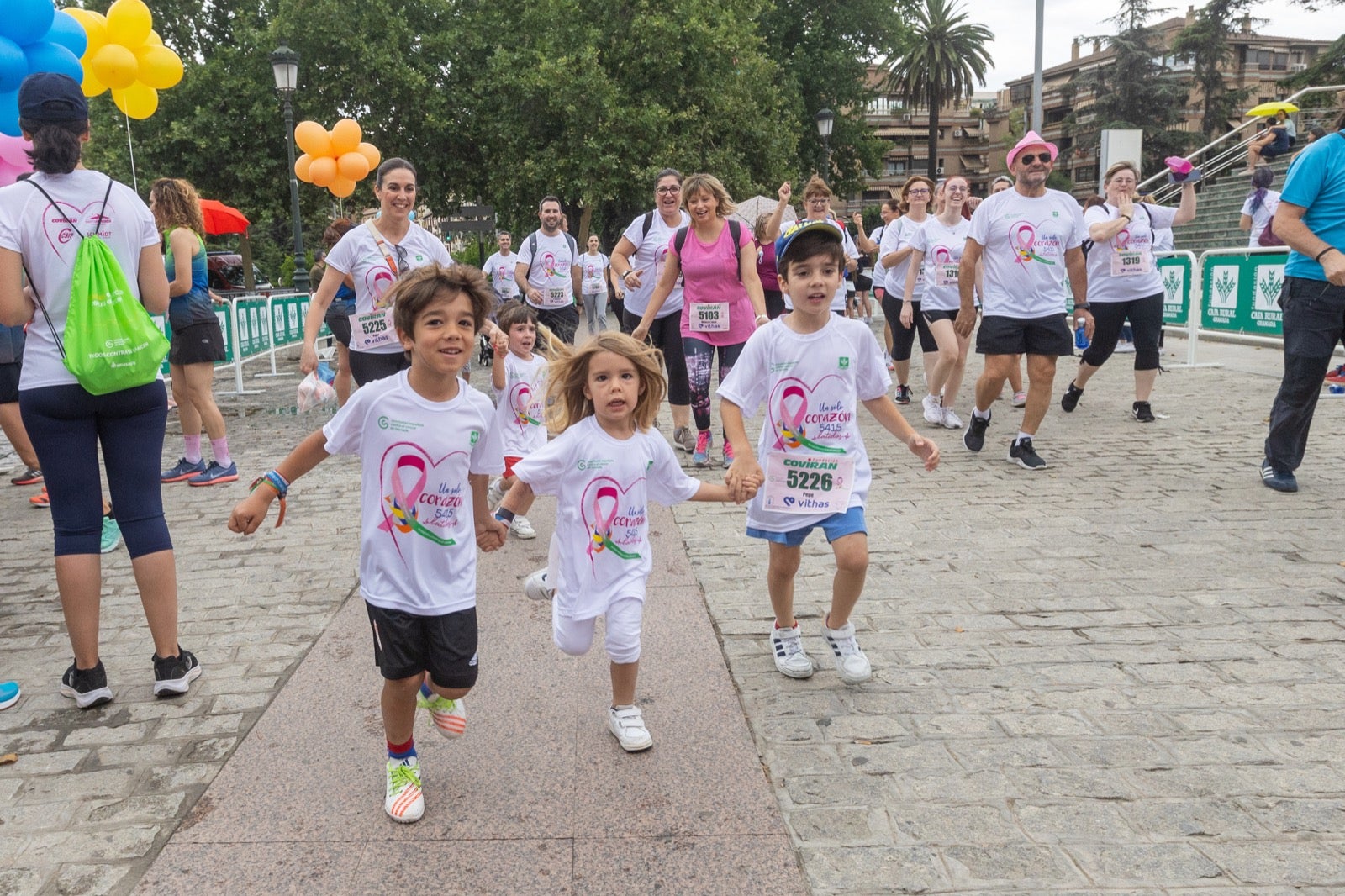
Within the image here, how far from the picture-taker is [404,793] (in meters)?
2.97

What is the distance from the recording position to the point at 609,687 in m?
3.92

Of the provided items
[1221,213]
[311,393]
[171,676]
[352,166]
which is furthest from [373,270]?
[1221,213]

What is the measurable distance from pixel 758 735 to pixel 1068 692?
3.67 feet

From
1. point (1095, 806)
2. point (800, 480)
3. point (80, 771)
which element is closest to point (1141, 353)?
point (800, 480)

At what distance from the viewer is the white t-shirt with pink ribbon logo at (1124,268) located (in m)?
8.72

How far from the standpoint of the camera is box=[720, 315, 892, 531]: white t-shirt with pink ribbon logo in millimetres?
3773

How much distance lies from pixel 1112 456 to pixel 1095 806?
5403mm

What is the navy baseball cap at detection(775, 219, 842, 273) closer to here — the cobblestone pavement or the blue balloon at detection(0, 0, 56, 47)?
the cobblestone pavement

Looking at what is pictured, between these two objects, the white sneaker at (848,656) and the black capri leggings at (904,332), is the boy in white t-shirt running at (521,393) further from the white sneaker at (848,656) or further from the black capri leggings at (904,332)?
the black capri leggings at (904,332)

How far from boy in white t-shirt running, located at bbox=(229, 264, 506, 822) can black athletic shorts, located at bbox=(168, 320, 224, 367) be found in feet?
16.7

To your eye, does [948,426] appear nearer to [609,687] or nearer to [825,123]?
[609,687]

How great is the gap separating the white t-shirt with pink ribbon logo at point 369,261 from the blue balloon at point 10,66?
6.39ft

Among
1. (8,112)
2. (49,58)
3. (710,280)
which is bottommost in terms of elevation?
(710,280)

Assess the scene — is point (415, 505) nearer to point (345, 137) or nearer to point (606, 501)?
point (606, 501)
